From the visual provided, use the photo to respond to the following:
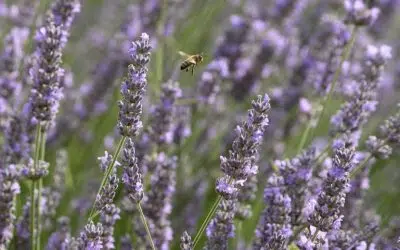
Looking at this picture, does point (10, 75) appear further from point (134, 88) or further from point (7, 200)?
point (134, 88)

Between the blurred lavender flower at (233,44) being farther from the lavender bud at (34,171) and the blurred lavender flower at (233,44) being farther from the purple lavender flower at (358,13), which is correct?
the lavender bud at (34,171)

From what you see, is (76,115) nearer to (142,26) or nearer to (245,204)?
(142,26)

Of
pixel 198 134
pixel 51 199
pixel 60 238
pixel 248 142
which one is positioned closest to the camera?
pixel 248 142

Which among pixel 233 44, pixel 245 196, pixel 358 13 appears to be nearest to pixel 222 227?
pixel 245 196

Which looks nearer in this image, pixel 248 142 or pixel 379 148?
pixel 248 142

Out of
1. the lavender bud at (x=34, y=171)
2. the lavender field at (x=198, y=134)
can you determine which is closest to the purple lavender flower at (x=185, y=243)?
the lavender field at (x=198, y=134)
